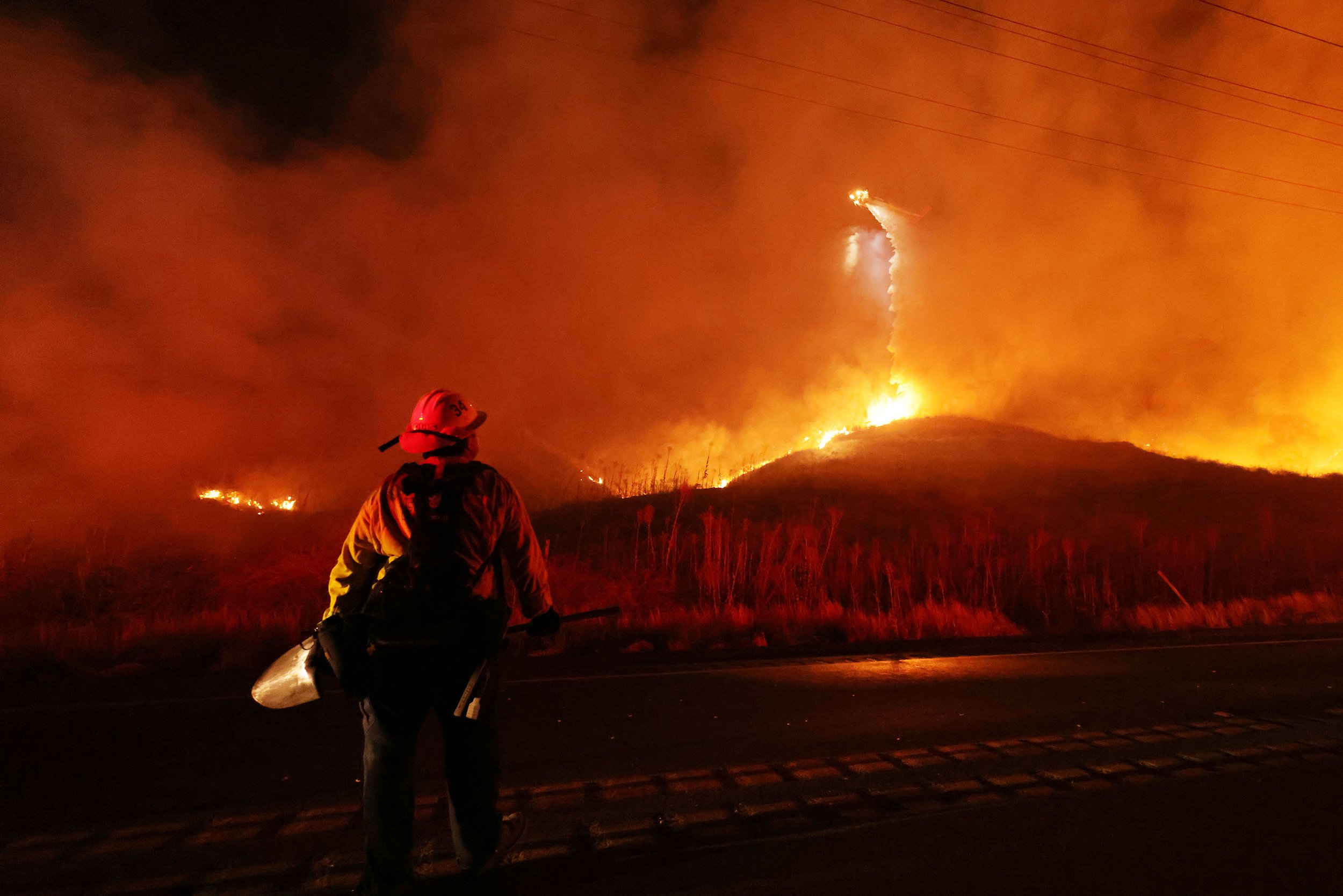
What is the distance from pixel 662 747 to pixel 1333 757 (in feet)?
13.7

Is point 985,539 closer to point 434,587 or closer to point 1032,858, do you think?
point 1032,858

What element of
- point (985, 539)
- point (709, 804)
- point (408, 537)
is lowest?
point (709, 804)

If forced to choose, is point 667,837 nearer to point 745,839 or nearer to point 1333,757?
point 745,839

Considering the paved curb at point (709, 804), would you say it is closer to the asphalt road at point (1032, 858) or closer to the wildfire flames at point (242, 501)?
the asphalt road at point (1032, 858)

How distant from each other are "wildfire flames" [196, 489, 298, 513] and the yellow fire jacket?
26830mm

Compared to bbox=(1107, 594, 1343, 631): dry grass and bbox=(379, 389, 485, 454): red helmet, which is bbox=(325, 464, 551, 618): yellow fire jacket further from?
bbox=(1107, 594, 1343, 631): dry grass

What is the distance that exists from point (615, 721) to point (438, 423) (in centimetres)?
326

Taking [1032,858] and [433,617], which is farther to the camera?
[1032,858]

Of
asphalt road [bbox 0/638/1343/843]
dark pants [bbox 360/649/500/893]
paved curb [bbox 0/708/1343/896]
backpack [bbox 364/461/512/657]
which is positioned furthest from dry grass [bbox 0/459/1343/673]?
backpack [bbox 364/461/512/657]

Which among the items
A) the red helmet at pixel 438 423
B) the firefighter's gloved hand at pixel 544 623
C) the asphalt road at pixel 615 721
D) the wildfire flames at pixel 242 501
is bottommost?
the asphalt road at pixel 615 721

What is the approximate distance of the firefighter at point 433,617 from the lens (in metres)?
2.91

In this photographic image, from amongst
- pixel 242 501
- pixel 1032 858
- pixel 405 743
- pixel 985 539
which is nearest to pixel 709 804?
pixel 1032 858

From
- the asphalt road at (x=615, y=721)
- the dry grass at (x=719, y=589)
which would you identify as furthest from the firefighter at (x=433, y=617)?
the dry grass at (x=719, y=589)

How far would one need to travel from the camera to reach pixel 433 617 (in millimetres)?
2906
